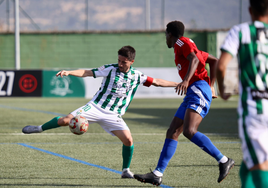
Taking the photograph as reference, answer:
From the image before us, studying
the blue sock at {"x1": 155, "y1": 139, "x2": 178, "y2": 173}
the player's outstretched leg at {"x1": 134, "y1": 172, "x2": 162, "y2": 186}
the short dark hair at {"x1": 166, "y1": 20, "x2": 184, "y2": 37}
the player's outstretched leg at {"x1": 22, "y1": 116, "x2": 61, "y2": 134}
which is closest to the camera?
the player's outstretched leg at {"x1": 134, "y1": 172, "x2": 162, "y2": 186}

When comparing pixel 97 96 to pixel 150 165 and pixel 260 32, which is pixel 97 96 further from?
pixel 260 32

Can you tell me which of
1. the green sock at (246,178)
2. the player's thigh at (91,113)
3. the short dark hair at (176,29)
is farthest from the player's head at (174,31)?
the green sock at (246,178)

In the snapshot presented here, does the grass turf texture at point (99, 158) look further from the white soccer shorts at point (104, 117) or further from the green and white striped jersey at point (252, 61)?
the green and white striped jersey at point (252, 61)

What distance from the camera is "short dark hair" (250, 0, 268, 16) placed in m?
3.08

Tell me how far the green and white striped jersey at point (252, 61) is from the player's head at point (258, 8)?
0.12 metres

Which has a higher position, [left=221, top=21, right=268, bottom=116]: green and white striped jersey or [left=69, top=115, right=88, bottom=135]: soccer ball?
[left=221, top=21, right=268, bottom=116]: green and white striped jersey

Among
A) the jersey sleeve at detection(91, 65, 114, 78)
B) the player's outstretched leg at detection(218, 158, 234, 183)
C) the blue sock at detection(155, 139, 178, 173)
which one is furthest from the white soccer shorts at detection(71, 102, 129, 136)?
the player's outstretched leg at detection(218, 158, 234, 183)

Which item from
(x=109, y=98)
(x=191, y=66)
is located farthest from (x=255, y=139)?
(x=109, y=98)

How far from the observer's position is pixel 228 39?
3.09 metres

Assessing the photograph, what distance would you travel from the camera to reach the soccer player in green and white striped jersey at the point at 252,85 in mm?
2992

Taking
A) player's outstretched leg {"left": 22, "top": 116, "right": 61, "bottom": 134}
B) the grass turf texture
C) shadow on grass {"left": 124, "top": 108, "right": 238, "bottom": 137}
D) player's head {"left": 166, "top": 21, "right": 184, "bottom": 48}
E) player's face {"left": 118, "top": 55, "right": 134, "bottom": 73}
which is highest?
player's head {"left": 166, "top": 21, "right": 184, "bottom": 48}

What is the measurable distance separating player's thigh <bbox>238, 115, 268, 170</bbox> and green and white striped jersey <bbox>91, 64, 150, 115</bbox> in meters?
2.88

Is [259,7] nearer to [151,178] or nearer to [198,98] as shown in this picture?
[198,98]

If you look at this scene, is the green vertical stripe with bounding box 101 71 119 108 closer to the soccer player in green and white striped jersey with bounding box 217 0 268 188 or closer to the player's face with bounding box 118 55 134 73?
the player's face with bounding box 118 55 134 73
